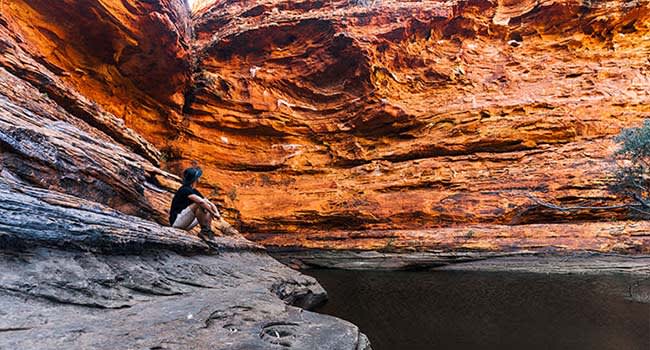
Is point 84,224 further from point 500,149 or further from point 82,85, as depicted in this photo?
point 500,149

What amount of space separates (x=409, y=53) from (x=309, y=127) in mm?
7466

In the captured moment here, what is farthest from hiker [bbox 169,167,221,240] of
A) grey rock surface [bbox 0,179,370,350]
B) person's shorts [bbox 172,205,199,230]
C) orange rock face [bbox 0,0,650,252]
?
orange rock face [bbox 0,0,650,252]

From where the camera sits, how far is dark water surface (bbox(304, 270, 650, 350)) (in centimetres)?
430

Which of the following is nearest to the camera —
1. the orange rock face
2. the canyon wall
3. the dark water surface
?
the dark water surface

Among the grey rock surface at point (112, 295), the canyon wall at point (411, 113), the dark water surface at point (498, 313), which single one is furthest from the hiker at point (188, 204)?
the canyon wall at point (411, 113)

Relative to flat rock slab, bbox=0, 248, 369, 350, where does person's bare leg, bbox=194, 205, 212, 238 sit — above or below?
above

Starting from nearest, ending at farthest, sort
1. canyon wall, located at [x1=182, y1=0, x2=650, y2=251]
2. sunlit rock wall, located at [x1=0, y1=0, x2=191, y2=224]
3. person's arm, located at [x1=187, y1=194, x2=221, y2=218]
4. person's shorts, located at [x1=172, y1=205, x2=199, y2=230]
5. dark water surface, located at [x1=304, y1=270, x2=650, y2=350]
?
dark water surface, located at [x1=304, y1=270, x2=650, y2=350] → sunlit rock wall, located at [x1=0, y1=0, x2=191, y2=224] → person's arm, located at [x1=187, y1=194, x2=221, y2=218] → person's shorts, located at [x1=172, y1=205, x2=199, y2=230] → canyon wall, located at [x1=182, y1=0, x2=650, y2=251]

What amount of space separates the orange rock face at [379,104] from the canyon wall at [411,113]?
9 centimetres

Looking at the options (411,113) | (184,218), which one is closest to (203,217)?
(184,218)

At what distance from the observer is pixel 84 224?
4012 mm

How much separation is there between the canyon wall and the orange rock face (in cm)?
9

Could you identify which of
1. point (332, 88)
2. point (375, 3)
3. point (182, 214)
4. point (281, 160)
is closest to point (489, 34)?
point (375, 3)

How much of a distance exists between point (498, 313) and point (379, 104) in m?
15.2

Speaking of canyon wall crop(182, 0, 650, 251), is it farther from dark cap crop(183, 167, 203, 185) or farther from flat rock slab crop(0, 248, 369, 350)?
flat rock slab crop(0, 248, 369, 350)
